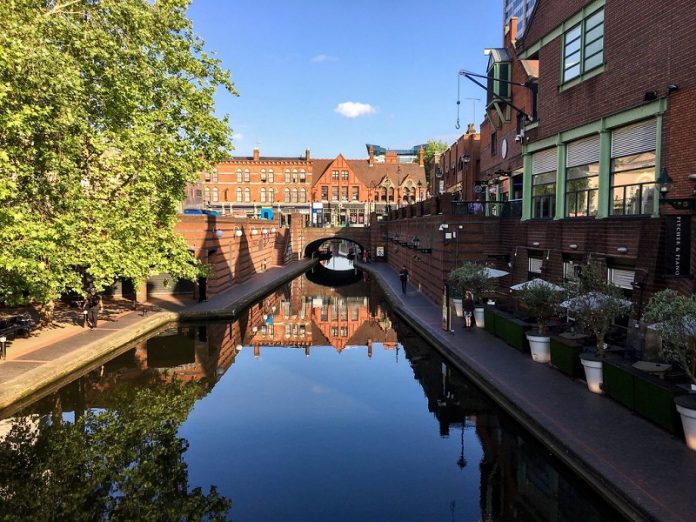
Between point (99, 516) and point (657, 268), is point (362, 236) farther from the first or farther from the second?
point (99, 516)

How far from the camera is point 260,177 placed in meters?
81.9

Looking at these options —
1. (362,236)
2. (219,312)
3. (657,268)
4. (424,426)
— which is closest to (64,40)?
(219,312)

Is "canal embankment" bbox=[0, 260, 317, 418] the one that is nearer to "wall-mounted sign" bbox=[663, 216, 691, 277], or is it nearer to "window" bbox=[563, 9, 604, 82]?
"wall-mounted sign" bbox=[663, 216, 691, 277]

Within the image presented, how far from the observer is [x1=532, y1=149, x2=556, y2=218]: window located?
19578 millimetres

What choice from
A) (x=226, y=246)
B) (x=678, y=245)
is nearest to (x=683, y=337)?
(x=678, y=245)

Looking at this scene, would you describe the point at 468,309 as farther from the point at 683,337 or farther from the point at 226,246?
the point at 226,246

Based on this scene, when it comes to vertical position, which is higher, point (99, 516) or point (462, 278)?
point (462, 278)

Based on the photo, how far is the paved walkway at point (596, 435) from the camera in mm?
7102

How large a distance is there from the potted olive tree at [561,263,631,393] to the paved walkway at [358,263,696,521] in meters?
0.54

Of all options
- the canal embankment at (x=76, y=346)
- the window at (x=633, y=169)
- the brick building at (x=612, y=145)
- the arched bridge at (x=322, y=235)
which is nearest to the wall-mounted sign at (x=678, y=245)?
the brick building at (x=612, y=145)

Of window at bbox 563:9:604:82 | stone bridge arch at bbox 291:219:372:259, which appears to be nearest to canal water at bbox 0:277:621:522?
window at bbox 563:9:604:82

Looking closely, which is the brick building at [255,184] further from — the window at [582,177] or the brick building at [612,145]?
the window at [582,177]

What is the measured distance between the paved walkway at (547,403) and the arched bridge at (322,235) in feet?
145

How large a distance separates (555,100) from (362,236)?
4842 centimetres
